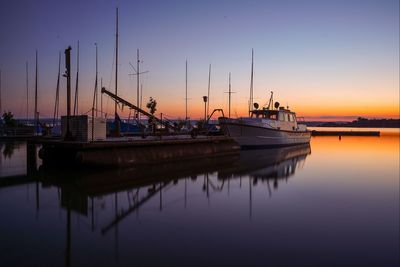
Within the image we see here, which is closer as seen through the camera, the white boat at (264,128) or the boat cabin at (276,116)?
the white boat at (264,128)

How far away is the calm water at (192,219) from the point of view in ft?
21.2

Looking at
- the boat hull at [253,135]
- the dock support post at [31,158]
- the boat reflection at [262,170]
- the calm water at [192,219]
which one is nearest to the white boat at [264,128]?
the boat hull at [253,135]

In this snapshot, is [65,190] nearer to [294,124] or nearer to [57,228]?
[57,228]

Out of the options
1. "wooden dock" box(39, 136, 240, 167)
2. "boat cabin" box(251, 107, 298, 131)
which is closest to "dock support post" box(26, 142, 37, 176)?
"wooden dock" box(39, 136, 240, 167)

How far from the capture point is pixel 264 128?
104ft

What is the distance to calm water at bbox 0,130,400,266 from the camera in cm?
647

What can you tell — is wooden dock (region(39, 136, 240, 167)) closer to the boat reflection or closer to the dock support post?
the dock support post

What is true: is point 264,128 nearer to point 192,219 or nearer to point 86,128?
point 86,128

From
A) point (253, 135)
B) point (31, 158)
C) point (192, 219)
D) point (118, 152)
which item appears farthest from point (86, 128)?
point (253, 135)

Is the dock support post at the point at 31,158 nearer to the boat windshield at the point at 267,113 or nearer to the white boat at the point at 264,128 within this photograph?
the white boat at the point at 264,128

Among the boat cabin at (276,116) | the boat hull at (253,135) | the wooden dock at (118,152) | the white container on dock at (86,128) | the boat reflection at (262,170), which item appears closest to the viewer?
the wooden dock at (118,152)

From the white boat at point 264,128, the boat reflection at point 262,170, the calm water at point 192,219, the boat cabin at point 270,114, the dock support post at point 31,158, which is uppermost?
the boat cabin at point 270,114

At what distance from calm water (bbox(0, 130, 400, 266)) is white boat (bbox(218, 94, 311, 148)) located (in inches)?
517

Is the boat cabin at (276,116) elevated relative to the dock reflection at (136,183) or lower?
elevated
